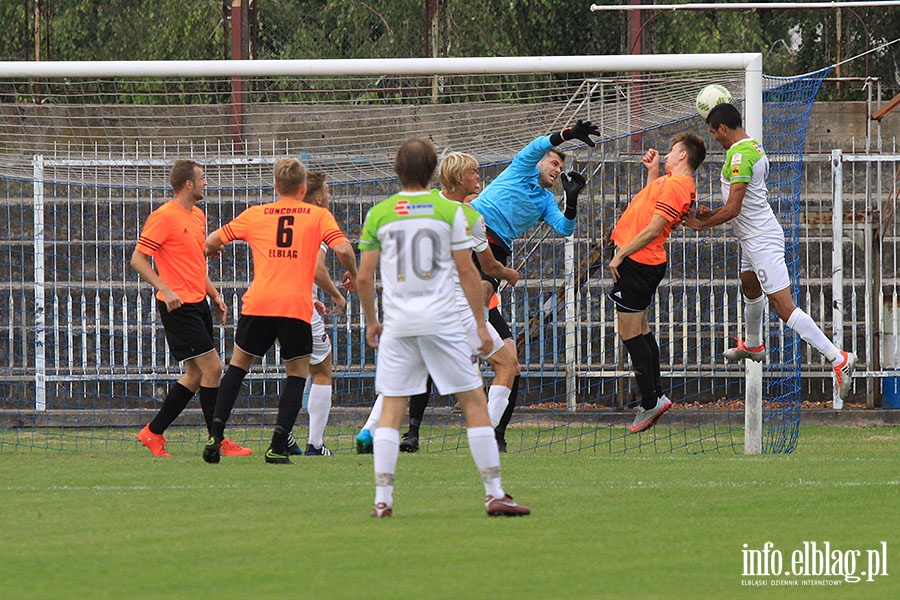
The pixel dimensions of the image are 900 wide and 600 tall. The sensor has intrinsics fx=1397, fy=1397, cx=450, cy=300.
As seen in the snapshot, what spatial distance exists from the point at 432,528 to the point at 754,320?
16.3 feet

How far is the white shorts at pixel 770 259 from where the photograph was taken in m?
9.85

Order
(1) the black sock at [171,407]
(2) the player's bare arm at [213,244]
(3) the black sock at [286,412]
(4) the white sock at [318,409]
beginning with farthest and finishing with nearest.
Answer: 1. (4) the white sock at [318,409]
2. (1) the black sock at [171,407]
3. (2) the player's bare arm at [213,244]
4. (3) the black sock at [286,412]

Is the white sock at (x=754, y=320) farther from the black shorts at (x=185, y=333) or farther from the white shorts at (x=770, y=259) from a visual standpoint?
the black shorts at (x=185, y=333)

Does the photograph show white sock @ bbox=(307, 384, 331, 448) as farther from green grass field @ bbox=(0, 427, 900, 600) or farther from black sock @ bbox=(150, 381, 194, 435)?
black sock @ bbox=(150, 381, 194, 435)

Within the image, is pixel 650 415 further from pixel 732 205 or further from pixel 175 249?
pixel 175 249

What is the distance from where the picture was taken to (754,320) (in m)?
10.3

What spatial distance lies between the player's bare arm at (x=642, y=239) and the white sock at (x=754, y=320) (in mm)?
895

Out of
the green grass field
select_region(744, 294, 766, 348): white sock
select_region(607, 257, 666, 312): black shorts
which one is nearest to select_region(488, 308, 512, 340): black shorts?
the green grass field

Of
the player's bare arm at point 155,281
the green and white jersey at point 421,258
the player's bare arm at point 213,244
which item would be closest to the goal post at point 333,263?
the player's bare arm at point 155,281

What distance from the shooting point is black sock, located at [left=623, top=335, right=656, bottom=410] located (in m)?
10.5

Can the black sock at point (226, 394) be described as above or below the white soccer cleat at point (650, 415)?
above

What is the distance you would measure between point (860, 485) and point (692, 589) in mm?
3299

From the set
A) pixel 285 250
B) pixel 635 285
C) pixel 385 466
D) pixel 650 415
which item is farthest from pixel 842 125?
pixel 385 466

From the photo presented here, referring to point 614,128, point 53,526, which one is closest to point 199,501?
point 53,526
